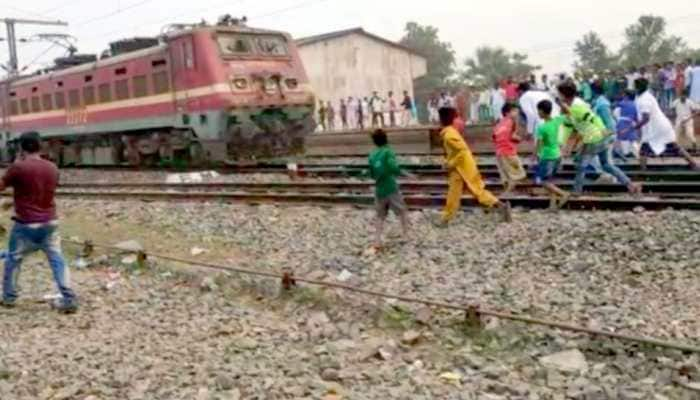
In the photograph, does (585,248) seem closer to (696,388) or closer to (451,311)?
(451,311)

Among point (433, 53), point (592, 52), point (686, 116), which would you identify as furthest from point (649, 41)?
point (686, 116)

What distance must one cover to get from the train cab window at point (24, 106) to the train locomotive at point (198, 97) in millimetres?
3779

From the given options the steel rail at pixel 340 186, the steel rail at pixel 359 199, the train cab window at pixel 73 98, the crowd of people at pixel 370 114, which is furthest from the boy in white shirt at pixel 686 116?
the train cab window at pixel 73 98

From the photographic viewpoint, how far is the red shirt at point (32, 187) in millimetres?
7184

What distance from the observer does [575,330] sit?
5449 millimetres

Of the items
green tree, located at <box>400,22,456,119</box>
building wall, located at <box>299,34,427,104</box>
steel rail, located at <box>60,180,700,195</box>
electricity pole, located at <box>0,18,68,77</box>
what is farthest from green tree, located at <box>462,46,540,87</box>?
steel rail, located at <box>60,180,700,195</box>

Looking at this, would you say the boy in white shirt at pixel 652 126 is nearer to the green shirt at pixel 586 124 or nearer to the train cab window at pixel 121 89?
the green shirt at pixel 586 124

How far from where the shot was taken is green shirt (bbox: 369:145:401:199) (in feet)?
29.6

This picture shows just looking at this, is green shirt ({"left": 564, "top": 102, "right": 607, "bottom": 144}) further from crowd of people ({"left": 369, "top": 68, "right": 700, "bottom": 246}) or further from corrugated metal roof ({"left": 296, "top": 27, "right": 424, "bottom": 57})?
corrugated metal roof ({"left": 296, "top": 27, "right": 424, "bottom": 57})

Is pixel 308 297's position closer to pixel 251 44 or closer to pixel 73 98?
pixel 251 44

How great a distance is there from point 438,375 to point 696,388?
4.80ft

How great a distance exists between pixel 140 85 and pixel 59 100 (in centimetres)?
468

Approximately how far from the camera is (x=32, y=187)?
23.7 feet

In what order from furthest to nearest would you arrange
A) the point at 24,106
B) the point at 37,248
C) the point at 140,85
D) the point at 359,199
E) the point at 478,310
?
the point at 24,106, the point at 140,85, the point at 359,199, the point at 37,248, the point at 478,310
